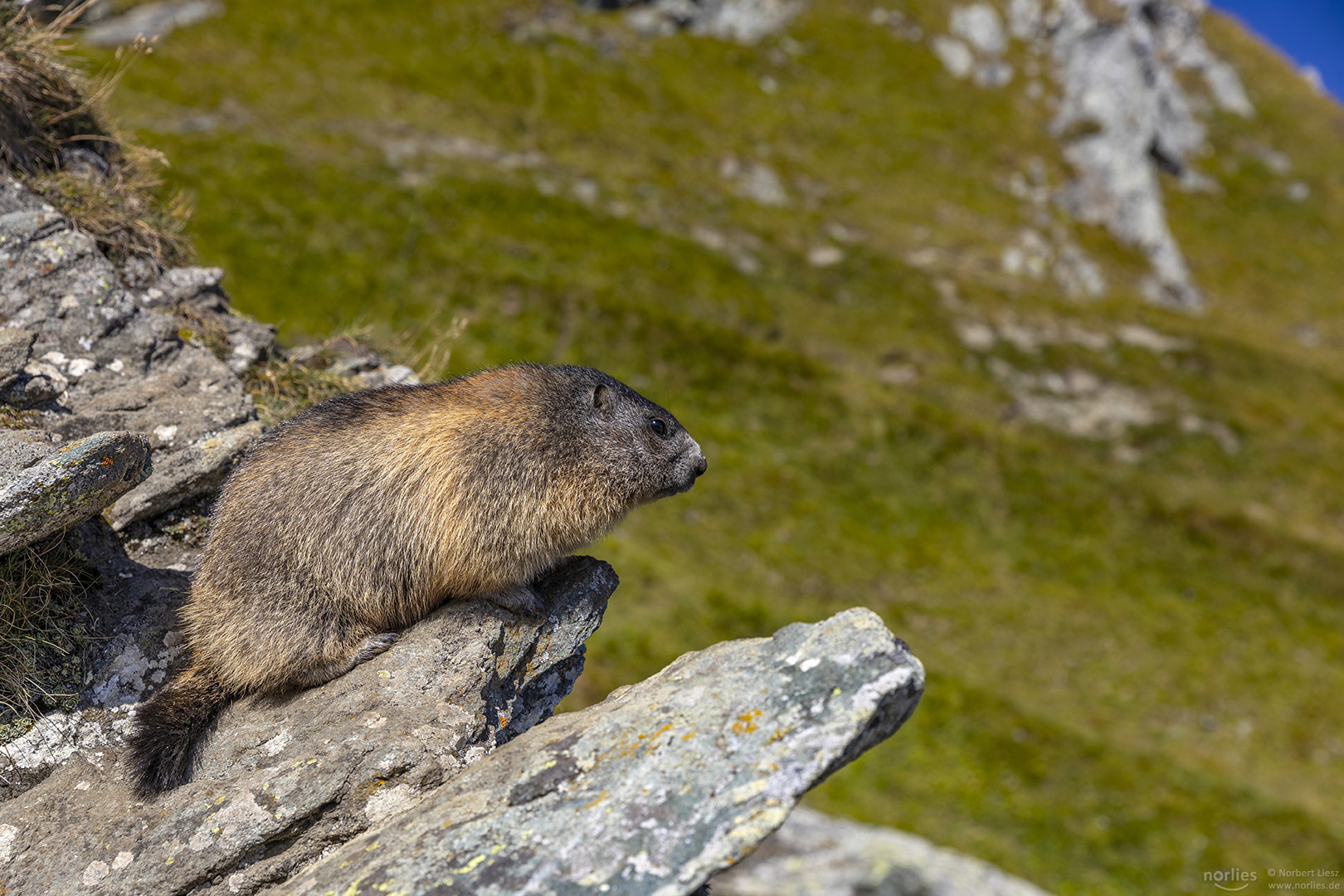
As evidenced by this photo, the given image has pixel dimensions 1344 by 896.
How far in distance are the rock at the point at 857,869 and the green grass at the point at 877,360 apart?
3480mm

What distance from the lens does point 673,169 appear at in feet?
188

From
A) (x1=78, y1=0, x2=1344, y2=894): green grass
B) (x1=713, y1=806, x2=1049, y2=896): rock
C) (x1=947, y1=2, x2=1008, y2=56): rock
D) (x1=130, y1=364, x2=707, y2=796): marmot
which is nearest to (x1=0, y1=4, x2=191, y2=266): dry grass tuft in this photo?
(x1=130, y1=364, x2=707, y2=796): marmot

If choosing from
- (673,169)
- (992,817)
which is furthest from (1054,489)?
(673,169)

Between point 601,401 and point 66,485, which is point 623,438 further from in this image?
point 66,485

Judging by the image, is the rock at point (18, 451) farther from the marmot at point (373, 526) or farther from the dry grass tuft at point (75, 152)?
the dry grass tuft at point (75, 152)

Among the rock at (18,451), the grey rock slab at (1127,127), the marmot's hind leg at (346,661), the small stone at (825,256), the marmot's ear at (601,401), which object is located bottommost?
the small stone at (825,256)

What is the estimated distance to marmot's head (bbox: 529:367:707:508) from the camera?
363 inches

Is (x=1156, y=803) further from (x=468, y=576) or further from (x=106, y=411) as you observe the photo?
(x=106, y=411)

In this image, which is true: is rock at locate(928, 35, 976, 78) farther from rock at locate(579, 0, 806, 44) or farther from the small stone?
the small stone

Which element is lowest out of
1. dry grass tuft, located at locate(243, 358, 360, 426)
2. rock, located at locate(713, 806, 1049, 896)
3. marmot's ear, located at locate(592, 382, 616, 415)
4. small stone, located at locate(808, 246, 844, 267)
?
rock, located at locate(713, 806, 1049, 896)

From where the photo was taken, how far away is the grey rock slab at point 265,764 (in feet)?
22.6

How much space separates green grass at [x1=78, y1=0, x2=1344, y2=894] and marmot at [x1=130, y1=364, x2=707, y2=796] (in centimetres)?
1572

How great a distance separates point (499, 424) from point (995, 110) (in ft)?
233

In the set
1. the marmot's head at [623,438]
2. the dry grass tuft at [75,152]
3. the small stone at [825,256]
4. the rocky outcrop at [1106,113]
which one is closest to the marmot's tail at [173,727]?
the marmot's head at [623,438]
